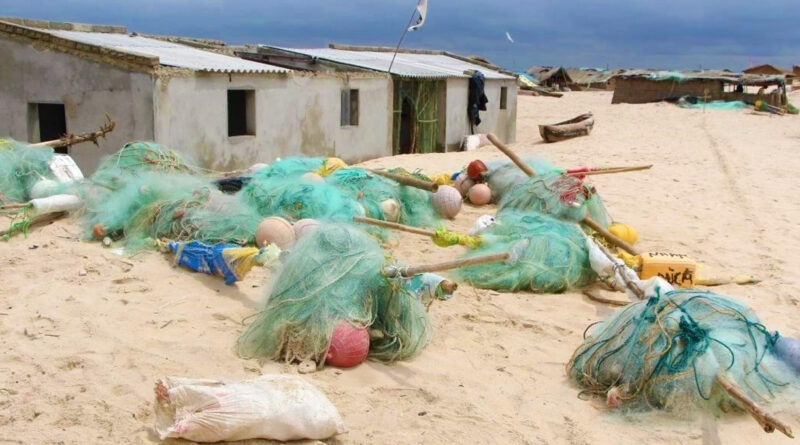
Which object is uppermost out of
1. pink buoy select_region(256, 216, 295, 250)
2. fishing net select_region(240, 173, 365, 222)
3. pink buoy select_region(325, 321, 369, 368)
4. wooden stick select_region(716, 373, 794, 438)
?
fishing net select_region(240, 173, 365, 222)

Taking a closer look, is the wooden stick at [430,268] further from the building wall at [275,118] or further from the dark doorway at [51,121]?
the dark doorway at [51,121]

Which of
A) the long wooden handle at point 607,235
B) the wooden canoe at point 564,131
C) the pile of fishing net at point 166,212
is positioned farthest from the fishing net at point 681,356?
the wooden canoe at point 564,131

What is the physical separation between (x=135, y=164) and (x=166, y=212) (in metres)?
1.25

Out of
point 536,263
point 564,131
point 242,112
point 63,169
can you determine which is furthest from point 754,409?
point 564,131

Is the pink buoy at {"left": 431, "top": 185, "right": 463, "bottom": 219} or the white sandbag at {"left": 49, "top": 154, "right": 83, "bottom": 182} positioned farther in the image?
the pink buoy at {"left": 431, "top": 185, "right": 463, "bottom": 219}

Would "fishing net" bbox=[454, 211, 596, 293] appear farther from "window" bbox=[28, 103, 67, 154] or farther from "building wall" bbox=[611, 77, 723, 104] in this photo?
"building wall" bbox=[611, 77, 723, 104]

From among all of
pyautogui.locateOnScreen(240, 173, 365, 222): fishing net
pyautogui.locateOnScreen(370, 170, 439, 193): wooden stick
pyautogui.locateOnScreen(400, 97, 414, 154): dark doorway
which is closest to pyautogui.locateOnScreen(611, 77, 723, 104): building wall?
pyautogui.locateOnScreen(400, 97, 414, 154): dark doorway

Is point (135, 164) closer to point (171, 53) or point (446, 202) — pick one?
point (446, 202)

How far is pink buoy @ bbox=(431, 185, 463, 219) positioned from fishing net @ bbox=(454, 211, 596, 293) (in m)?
1.88

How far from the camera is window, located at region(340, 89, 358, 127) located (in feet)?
48.8

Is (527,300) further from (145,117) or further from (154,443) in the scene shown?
(145,117)

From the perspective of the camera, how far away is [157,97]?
34.4 ft

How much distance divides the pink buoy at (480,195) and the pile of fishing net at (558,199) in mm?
1376

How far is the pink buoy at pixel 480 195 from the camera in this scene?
31.3ft
